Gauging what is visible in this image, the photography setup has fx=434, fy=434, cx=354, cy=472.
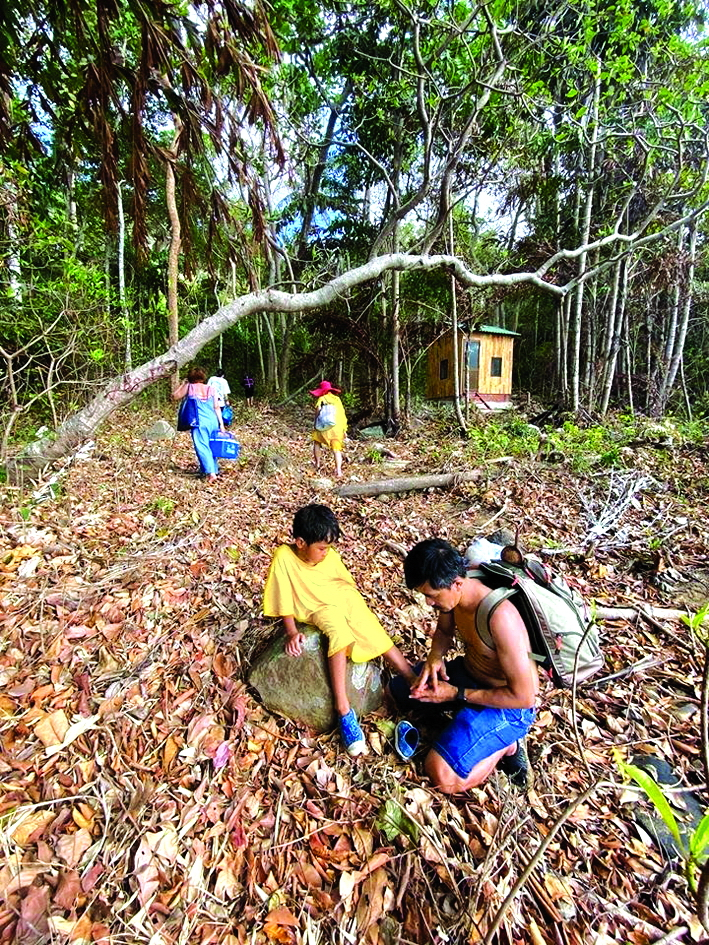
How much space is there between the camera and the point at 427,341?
A: 11.7m

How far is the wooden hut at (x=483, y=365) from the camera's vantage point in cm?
1331

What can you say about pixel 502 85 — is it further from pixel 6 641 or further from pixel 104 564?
pixel 6 641

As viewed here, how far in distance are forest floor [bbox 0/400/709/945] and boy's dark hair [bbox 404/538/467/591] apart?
0.71 metres

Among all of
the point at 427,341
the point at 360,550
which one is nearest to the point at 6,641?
the point at 360,550

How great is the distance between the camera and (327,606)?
2.54 m

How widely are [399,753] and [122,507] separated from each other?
3.56 m

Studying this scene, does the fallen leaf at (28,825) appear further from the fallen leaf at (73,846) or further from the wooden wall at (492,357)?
the wooden wall at (492,357)

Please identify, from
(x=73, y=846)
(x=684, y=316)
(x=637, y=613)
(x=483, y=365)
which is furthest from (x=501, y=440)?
(x=684, y=316)

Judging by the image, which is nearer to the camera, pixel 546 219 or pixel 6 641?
pixel 6 641

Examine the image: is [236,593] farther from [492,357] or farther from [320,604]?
[492,357]

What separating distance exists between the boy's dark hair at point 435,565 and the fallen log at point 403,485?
372cm

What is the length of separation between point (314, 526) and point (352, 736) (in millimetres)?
1175

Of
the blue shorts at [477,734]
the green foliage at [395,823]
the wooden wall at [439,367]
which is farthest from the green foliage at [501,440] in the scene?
the green foliage at [395,823]

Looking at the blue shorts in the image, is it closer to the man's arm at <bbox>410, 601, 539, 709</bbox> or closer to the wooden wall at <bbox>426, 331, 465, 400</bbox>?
the man's arm at <bbox>410, 601, 539, 709</bbox>
